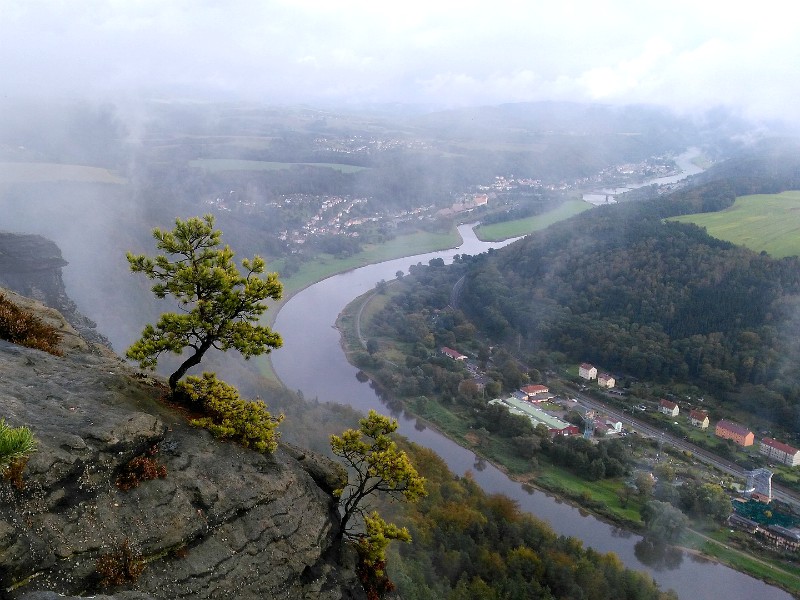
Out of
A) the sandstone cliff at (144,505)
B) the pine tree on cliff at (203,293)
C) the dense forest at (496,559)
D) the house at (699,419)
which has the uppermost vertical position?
the pine tree on cliff at (203,293)

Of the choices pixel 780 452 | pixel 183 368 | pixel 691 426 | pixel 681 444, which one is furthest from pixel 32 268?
pixel 780 452

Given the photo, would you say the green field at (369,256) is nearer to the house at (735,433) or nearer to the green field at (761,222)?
the green field at (761,222)

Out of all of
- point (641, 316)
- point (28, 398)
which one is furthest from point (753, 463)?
point (28, 398)

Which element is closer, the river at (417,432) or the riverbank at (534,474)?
the river at (417,432)

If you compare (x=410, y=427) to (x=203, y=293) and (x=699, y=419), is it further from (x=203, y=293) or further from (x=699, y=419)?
(x=203, y=293)

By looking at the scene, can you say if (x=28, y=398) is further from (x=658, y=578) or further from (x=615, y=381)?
(x=615, y=381)

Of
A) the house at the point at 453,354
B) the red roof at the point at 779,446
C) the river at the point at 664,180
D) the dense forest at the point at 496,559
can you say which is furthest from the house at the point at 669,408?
the river at the point at 664,180
